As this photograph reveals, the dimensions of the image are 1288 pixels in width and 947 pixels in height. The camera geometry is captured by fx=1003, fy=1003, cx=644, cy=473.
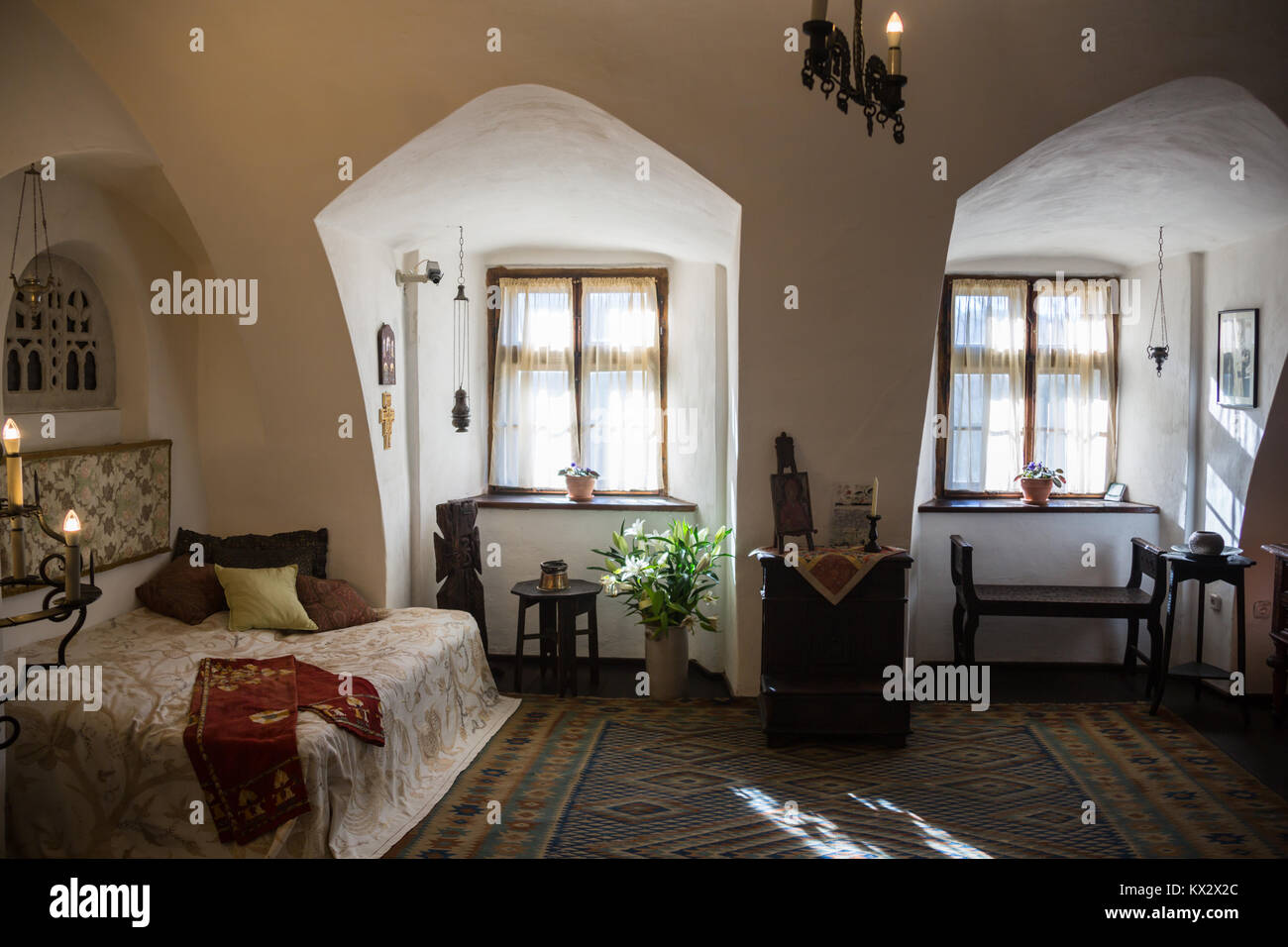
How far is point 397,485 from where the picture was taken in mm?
6695

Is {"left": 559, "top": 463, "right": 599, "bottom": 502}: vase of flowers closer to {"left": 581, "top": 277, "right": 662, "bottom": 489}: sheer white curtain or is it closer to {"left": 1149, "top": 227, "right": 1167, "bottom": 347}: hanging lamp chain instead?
{"left": 581, "top": 277, "right": 662, "bottom": 489}: sheer white curtain

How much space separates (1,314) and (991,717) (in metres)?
5.80

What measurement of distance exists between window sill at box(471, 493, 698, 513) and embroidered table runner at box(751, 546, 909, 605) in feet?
5.93

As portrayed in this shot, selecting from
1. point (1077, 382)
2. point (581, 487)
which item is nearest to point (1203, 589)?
point (1077, 382)

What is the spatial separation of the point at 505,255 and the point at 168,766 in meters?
4.89

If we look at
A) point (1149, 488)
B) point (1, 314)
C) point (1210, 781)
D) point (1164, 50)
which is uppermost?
point (1164, 50)

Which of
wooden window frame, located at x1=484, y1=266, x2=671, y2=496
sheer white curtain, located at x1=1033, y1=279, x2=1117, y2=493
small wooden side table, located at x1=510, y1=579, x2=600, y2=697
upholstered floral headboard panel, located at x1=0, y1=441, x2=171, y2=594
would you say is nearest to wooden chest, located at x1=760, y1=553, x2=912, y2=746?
small wooden side table, located at x1=510, y1=579, x2=600, y2=697

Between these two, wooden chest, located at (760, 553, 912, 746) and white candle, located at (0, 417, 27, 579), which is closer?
white candle, located at (0, 417, 27, 579)

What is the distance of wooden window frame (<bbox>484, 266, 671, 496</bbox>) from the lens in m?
7.86

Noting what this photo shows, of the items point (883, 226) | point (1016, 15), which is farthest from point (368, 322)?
point (1016, 15)

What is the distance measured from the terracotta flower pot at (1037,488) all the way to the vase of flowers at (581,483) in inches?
129

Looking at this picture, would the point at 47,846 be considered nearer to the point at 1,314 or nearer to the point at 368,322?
the point at 1,314

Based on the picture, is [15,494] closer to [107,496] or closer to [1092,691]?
[107,496]

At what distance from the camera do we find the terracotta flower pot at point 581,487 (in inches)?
299
